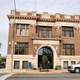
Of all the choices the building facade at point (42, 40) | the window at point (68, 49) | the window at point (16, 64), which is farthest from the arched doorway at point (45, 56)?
the window at point (16, 64)

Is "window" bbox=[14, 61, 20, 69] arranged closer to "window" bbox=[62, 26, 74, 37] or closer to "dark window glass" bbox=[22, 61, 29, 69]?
"dark window glass" bbox=[22, 61, 29, 69]

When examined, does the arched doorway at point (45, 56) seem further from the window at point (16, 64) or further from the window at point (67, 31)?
the window at point (67, 31)

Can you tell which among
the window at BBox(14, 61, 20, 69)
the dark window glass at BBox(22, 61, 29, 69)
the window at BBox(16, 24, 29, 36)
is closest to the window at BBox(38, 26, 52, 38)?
the window at BBox(16, 24, 29, 36)

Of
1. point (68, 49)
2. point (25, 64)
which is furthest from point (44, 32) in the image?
point (25, 64)

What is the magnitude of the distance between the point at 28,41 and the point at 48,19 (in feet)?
20.7

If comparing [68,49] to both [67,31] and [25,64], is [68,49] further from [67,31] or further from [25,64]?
[25,64]

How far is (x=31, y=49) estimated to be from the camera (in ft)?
161

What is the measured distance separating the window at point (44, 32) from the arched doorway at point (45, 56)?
8.29 feet

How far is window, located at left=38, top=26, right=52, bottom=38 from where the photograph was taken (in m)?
51.3

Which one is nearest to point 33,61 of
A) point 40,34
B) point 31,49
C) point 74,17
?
point 31,49

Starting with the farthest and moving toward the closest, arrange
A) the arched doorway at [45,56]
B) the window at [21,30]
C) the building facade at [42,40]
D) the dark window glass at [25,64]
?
the window at [21,30] < the arched doorway at [45,56] < the building facade at [42,40] < the dark window glass at [25,64]

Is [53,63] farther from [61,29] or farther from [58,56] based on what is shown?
[61,29]

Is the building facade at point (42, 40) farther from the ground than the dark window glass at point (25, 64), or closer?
farther from the ground

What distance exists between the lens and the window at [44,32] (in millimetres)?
51275
